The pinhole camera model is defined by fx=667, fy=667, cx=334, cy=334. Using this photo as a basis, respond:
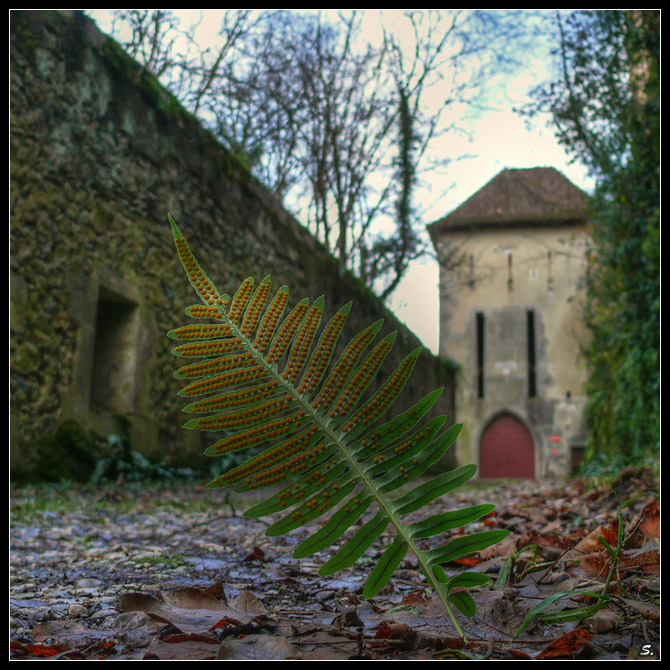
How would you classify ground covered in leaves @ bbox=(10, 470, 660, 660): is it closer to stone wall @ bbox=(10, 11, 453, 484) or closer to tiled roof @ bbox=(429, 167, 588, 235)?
stone wall @ bbox=(10, 11, 453, 484)

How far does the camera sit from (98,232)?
452 cm

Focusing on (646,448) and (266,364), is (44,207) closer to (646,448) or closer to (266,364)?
(266,364)

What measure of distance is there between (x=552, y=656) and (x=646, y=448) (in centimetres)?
538

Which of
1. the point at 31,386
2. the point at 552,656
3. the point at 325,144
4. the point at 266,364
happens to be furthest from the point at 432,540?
the point at 325,144

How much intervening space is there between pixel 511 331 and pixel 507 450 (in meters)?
3.08

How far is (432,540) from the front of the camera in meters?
2.05

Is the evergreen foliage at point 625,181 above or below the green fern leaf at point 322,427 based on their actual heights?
above

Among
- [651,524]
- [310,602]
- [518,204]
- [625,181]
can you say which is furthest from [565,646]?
[518,204]

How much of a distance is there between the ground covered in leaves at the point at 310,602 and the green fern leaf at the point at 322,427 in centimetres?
14

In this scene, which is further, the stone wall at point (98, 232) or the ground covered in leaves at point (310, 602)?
the stone wall at point (98, 232)

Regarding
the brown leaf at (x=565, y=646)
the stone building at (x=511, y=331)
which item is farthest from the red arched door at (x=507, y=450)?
the brown leaf at (x=565, y=646)

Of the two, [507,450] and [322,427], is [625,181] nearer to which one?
[322,427]

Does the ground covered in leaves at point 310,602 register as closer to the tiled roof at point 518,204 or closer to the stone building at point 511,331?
the tiled roof at point 518,204

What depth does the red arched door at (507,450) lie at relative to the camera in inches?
657
